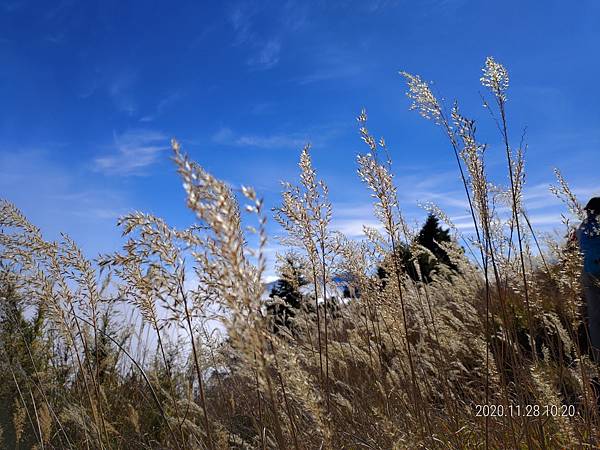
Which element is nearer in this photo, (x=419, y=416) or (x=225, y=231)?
(x=225, y=231)

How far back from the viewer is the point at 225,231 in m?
1.24

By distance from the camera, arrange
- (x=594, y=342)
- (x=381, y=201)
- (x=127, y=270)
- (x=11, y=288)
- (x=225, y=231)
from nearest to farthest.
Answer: (x=225, y=231) → (x=127, y=270) → (x=381, y=201) → (x=11, y=288) → (x=594, y=342)

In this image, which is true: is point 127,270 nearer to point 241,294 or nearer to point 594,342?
point 241,294

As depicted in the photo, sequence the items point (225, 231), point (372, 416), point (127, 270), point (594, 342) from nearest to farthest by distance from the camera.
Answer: point (225, 231), point (127, 270), point (372, 416), point (594, 342)

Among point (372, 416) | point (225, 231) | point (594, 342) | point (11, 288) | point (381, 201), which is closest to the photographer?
point (225, 231)

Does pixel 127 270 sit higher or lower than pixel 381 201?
lower

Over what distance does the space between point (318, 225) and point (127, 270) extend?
890 millimetres

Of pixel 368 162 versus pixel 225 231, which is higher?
pixel 368 162

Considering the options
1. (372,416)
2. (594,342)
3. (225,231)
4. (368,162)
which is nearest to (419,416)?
(372,416)

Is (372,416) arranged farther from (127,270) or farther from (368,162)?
(127,270)

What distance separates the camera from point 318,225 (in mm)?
2439

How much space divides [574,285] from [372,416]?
152cm

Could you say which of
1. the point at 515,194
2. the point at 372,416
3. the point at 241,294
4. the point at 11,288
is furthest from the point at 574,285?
the point at 11,288

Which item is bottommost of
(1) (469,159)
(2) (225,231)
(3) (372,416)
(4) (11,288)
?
(3) (372,416)
